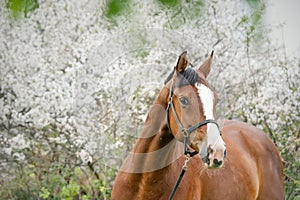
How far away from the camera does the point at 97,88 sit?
17.6 feet

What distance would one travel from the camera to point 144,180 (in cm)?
274

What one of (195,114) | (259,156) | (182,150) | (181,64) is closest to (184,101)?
(195,114)

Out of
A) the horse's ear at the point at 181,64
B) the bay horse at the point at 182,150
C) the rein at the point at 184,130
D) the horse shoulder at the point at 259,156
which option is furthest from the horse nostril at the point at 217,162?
the horse shoulder at the point at 259,156

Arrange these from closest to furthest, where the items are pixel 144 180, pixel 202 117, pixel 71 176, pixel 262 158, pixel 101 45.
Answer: pixel 202 117
pixel 144 180
pixel 262 158
pixel 71 176
pixel 101 45

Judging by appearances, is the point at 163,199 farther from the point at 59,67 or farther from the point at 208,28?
the point at 208,28

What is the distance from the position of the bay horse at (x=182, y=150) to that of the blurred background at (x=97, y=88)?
217cm

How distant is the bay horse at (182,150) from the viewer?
245 centimetres

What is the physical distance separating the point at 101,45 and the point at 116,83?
2.82 ft

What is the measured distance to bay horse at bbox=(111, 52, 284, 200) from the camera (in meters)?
2.45

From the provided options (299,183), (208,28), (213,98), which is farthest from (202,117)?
(208,28)

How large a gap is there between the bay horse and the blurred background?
2.17 metres

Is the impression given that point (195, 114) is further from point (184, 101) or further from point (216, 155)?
point (216, 155)

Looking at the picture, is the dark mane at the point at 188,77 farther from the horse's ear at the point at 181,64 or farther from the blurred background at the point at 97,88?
the blurred background at the point at 97,88

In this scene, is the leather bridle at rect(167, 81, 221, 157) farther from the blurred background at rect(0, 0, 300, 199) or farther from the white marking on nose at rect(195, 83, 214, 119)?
the blurred background at rect(0, 0, 300, 199)
